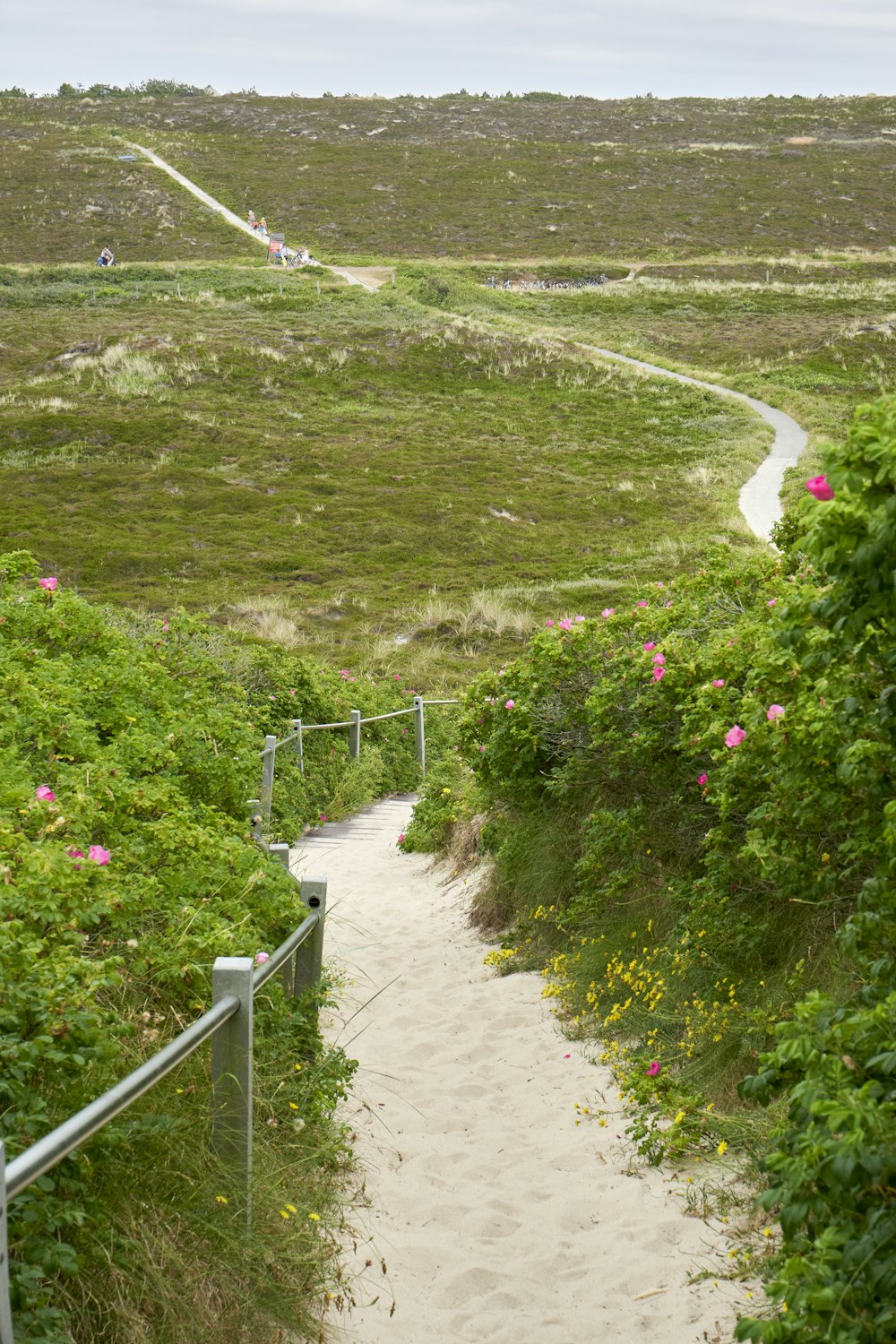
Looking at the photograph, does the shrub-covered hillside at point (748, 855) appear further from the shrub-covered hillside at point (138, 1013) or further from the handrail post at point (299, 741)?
the handrail post at point (299, 741)

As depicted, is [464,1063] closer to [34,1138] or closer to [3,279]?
[34,1138]

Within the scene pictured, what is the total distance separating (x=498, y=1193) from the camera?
446 cm

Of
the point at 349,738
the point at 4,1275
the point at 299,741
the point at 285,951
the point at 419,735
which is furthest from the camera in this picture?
the point at 419,735

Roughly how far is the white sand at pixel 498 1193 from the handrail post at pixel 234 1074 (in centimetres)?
64

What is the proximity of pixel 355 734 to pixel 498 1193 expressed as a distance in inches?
412

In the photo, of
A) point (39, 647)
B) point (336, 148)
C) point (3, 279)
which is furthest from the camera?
point (336, 148)

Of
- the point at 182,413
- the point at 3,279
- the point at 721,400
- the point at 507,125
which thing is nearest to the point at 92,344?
the point at 182,413

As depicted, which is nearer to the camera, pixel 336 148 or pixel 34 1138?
pixel 34 1138

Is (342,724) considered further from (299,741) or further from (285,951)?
(285,951)

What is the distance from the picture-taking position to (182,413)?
3634 centimetres

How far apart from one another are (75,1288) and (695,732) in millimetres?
3327

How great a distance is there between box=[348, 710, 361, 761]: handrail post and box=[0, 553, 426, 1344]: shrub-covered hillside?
7891mm

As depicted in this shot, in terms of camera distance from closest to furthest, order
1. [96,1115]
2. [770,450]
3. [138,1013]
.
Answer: [96,1115]
[138,1013]
[770,450]

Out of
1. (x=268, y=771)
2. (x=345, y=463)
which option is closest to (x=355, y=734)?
(x=268, y=771)
